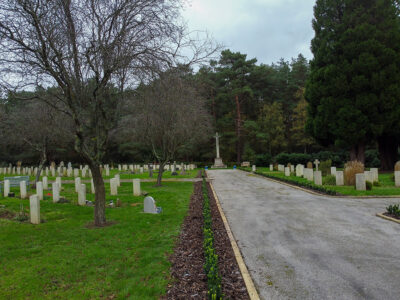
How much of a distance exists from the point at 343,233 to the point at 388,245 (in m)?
1.00

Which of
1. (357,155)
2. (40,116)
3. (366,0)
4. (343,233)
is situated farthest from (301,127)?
(343,233)

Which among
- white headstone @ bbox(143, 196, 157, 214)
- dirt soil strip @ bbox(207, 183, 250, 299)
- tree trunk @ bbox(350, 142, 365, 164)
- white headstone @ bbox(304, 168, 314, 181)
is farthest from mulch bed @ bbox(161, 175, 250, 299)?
tree trunk @ bbox(350, 142, 365, 164)

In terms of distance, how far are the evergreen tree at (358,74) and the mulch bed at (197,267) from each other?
20.3m

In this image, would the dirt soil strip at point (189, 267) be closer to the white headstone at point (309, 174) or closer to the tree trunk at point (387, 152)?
the white headstone at point (309, 174)

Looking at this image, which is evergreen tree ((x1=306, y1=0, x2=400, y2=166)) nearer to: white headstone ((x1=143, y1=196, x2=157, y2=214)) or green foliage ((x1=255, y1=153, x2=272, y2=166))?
green foliage ((x1=255, y1=153, x2=272, y2=166))

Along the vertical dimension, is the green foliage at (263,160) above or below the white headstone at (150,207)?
above

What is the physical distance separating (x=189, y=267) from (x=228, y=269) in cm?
62

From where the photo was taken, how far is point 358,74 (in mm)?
23422

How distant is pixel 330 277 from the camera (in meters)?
4.09

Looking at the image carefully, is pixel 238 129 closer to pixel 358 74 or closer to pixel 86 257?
pixel 358 74

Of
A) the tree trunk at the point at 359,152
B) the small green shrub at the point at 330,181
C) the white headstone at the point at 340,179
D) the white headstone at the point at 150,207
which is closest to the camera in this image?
the white headstone at the point at 150,207

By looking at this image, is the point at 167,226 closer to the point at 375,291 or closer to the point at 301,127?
the point at 375,291

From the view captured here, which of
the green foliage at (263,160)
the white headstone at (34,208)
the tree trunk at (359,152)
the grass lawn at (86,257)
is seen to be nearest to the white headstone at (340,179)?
the tree trunk at (359,152)

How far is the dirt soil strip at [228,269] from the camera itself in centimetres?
371
